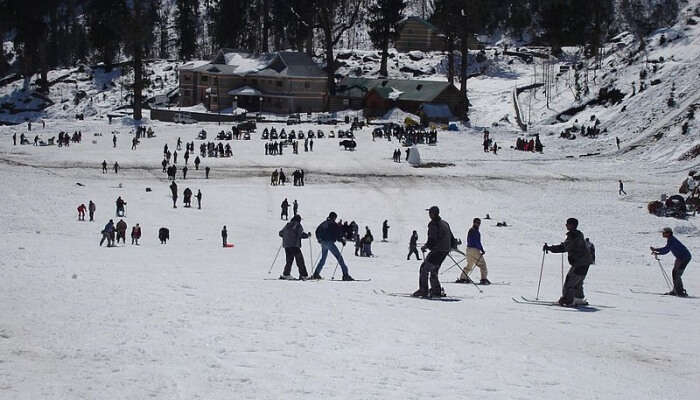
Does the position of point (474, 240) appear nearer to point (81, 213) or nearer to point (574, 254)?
point (574, 254)

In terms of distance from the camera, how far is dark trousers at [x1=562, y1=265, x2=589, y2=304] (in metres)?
12.9

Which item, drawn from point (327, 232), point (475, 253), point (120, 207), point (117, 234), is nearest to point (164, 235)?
point (117, 234)

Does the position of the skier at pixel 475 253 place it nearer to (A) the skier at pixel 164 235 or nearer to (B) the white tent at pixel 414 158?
(A) the skier at pixel 164 235

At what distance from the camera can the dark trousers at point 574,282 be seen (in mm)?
12938

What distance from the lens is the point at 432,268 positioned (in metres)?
13.4

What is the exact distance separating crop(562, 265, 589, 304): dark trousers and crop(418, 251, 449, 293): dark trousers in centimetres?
178

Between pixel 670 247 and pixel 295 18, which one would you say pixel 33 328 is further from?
pixel 295 18

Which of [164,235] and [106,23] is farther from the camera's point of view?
[106,23]

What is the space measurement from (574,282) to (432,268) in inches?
79.8

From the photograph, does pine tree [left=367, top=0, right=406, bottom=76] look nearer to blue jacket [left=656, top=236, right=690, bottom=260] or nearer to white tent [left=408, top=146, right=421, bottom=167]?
white tent [left=408, top=146, right=421, bottom=167]

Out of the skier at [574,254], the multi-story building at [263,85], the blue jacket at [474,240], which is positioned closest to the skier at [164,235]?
the blue jacket at [474,240]

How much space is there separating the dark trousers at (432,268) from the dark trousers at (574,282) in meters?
1.78

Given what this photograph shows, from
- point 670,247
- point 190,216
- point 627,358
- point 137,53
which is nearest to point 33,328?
point 627,358

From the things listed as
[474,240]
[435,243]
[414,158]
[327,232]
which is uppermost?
[414,158]
